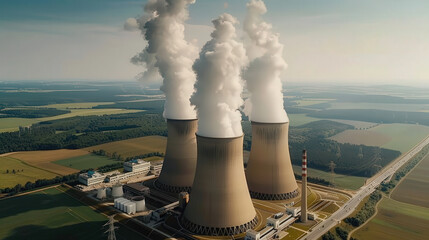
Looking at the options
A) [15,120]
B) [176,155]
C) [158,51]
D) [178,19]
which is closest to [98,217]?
[176,155]

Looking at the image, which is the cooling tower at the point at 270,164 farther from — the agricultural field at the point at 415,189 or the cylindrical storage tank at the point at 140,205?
the agricultural field at the point at 415,189

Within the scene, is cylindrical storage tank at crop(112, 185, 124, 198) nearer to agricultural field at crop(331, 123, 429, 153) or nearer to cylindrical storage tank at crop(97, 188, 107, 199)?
cylindrical storage tank at crop(97, 188, 107, 199)

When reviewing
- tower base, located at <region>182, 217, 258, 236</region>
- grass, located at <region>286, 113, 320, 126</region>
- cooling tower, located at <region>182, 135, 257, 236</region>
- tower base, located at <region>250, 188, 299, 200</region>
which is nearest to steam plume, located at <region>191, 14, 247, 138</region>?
cooling tower, located at <region>182, 135, 257, 236</region>

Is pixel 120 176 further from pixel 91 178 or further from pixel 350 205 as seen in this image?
pixel 350 205

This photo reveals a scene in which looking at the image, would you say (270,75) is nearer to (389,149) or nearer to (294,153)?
(294,153)

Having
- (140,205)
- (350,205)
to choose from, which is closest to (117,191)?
(140,205)

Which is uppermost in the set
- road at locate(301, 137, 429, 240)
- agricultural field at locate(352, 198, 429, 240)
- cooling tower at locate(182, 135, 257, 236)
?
cooling tower at locate(182, 135, 257, 236)
